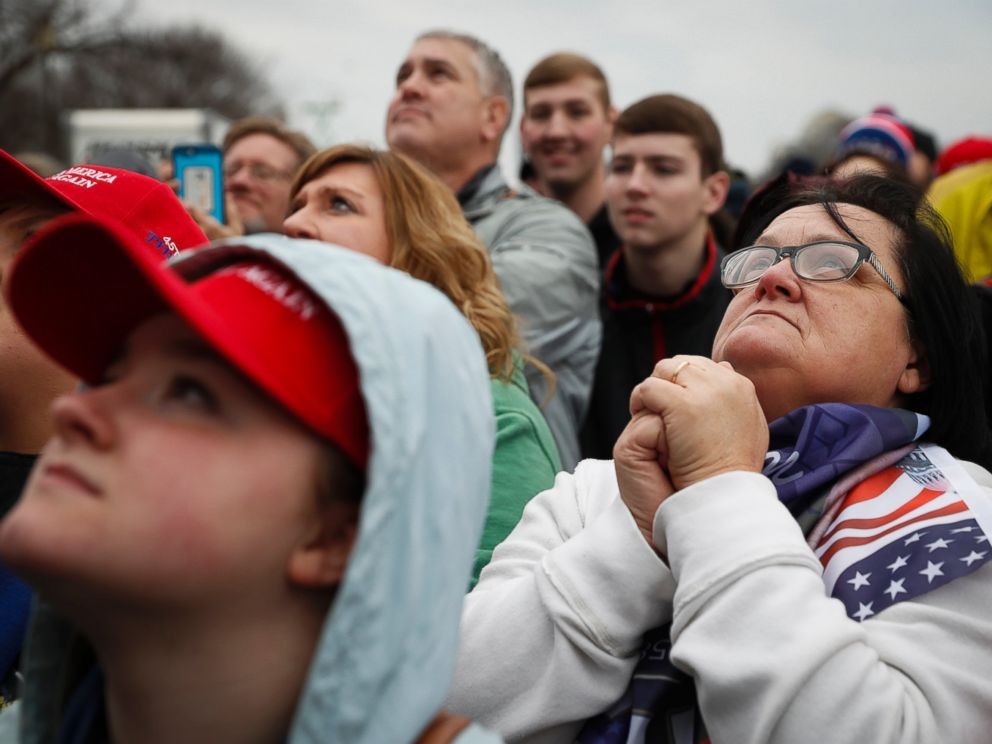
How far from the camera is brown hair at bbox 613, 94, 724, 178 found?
4.96 metres

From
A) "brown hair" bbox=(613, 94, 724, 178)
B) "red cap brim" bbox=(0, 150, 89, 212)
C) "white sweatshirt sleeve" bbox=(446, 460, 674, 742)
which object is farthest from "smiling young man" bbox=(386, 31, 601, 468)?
"white sweatshirt sleeve" bbox=(446, 460, 674, 742)

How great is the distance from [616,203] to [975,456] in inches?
117

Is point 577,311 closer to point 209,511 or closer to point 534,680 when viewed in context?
point 534,680

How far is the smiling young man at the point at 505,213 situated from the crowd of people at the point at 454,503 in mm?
834

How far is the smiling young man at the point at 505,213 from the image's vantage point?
3.94 meters

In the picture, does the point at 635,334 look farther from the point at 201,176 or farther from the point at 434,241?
the point at 201,176

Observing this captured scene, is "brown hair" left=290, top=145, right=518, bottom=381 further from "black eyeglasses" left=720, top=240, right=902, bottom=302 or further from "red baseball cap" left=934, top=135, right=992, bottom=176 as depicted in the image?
"red baseball cap" left=934, top=135, right=992, bottom=176

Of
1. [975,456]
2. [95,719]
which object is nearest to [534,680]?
[95,719]

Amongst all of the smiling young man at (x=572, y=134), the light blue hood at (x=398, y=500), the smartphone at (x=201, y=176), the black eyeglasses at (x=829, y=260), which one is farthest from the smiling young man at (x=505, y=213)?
the light blue hood at (x=398, y=500)

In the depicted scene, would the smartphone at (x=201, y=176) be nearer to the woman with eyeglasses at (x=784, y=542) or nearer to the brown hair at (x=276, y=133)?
the brown hair at (x=276, y=133)

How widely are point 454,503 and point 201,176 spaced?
3733 millimetres

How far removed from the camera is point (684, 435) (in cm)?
180

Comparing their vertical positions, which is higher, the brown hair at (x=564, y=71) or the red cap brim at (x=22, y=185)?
the brown hair at (x=564, y=71)

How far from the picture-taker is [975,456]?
85.1 inches
